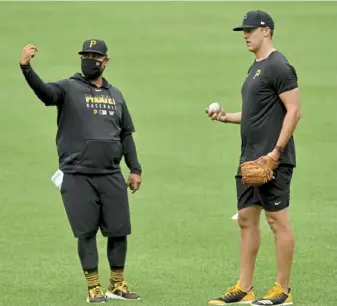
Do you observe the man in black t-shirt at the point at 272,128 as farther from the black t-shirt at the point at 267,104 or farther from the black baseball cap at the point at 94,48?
the black baseball cap at the point at 94,48

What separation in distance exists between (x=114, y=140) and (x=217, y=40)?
14.3 meters

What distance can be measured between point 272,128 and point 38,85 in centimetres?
184

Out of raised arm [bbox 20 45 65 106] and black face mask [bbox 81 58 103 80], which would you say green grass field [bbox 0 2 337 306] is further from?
black face mask [bbox 81 58 103 80]

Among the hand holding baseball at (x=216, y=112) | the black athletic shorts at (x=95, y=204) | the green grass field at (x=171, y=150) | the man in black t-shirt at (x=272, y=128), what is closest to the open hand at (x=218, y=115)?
the hand holding baseball at (x=216, y=112)

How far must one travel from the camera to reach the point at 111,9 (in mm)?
25844

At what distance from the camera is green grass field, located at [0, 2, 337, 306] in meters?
10.0

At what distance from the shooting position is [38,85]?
8.79 metres

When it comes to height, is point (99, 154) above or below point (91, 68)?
below

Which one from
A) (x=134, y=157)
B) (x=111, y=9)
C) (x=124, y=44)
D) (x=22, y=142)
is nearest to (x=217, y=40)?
(x=124, y=44)

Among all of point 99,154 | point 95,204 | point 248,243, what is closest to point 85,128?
point 99,154

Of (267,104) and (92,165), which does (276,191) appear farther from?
(92,165)

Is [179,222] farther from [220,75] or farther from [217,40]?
[217,40]

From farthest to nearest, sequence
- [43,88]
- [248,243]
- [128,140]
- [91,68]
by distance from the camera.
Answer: [128,140] → [91,68] → [248,243] → [43,88]

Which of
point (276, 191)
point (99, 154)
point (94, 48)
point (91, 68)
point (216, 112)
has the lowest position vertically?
point (276, 191)
